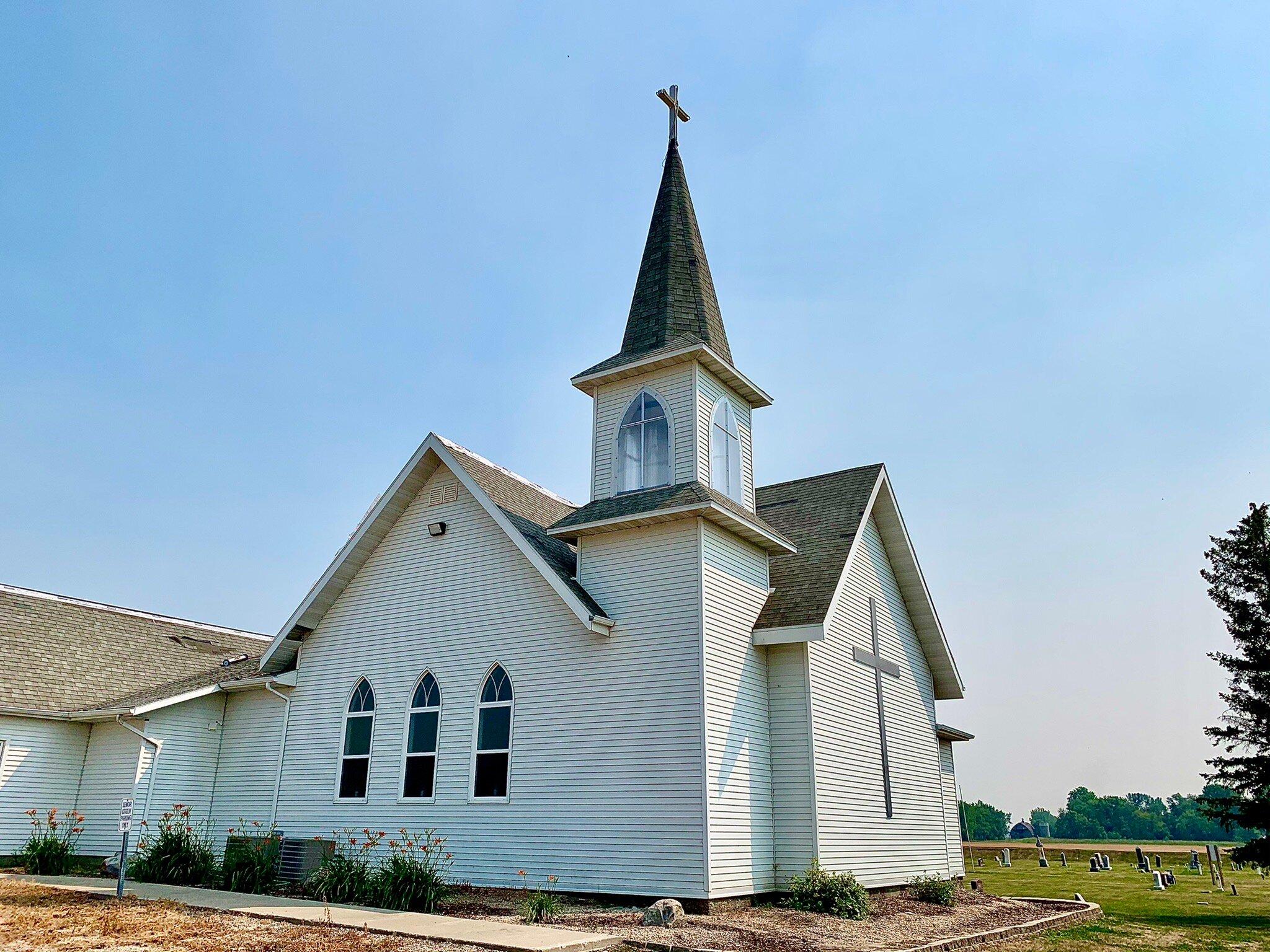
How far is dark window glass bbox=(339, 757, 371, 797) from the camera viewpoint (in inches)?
712

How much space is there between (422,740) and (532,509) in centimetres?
499

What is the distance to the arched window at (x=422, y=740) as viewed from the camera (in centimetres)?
1716

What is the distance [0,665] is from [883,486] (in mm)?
20652

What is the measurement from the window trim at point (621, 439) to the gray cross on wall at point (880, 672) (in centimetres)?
552

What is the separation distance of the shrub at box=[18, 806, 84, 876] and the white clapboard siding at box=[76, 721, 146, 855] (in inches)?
10.1

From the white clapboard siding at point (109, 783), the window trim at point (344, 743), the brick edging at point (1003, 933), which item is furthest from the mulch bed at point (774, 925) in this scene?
the white clapboard siding at point (109, 783)

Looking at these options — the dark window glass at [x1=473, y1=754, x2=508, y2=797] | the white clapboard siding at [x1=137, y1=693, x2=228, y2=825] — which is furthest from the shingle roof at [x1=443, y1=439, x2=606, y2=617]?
the white clapboard siding at [x1=137, y1=693, x2=228, y2=825]

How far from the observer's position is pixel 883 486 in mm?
20547

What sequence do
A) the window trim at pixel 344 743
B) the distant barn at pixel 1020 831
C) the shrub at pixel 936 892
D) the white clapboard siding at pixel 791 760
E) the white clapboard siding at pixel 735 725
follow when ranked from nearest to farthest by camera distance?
1. the white clapboard siding at pixel 735 725
2. the white clapboard siding at pixel 791 760
3. the shrub at pixel 936 892
4. the window trim at pixel 344 743
5. the distant barn at pixel 1020 831

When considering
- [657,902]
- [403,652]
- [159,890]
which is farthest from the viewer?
[403,652]

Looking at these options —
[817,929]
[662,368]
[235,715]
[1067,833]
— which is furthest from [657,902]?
[1067,833]

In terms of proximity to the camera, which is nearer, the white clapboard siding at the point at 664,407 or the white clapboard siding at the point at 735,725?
the white clapboard siding at the point at 735,725

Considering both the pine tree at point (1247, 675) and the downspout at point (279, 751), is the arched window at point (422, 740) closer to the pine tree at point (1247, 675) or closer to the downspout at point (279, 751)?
the downspout at point (279, 751)

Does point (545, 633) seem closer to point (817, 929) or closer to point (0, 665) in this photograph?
point (817, 929)
